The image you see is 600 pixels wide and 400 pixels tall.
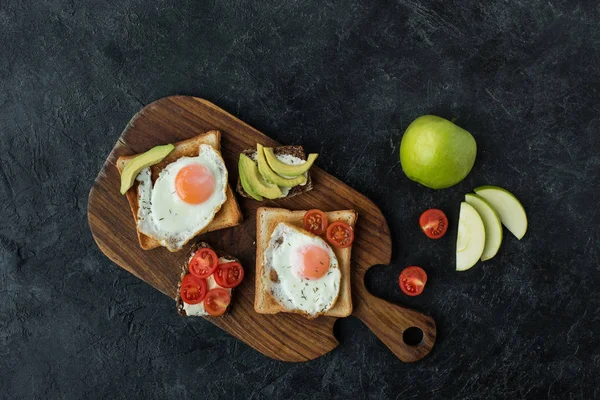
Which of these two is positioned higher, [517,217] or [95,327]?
[517,217]

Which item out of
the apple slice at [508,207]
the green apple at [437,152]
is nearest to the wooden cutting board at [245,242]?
the green apple at [437,152]

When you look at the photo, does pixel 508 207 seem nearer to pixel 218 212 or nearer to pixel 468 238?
pixel 468 238

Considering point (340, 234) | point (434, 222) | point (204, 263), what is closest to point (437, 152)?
point (434, 222)

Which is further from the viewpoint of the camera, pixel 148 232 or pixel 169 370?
pixel 169 370

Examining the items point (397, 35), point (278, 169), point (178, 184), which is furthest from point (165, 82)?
point (397, 35)

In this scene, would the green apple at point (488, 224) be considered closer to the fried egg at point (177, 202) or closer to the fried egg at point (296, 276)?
the fried egg at point (296, 276)

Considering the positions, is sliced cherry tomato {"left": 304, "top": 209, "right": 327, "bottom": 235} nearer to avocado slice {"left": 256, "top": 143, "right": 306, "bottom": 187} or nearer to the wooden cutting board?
the wooden cutting board

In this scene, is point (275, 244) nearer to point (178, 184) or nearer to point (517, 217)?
point (178, 184)
